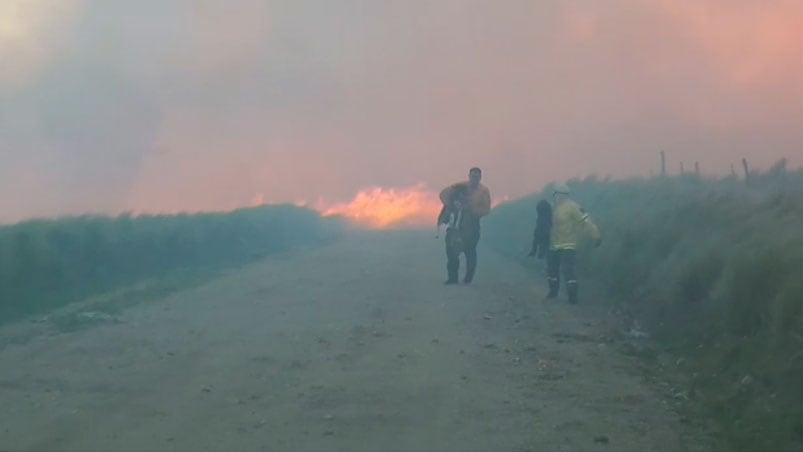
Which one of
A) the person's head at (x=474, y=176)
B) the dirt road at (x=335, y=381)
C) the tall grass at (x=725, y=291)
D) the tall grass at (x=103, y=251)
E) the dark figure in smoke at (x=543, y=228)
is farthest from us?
the person's head at (x=474, y=176)

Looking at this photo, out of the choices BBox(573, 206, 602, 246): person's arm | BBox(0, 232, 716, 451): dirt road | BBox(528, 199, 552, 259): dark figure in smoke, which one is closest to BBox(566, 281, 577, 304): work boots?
BBox(0, 232, 716, 451): dirt road

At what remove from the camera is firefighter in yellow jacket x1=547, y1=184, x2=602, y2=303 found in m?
20.1

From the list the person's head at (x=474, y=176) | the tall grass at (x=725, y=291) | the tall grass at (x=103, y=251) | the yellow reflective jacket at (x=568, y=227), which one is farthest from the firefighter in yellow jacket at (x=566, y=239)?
the tall grass at (x=103, y=251)

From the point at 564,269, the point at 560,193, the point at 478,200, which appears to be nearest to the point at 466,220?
the point at 478,200

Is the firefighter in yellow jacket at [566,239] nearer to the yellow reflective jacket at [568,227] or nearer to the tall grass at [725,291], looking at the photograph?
the yellow reflective jacket at [568,227]

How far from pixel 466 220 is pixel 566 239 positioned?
3253 millimetres

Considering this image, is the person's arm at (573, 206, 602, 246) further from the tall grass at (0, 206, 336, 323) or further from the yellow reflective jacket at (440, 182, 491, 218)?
the tall grass at (0, 206, 336, 323)

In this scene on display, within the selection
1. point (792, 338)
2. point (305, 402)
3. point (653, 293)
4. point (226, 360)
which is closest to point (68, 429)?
point (305, 402)

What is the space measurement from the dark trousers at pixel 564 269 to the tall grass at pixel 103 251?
8.82 meters

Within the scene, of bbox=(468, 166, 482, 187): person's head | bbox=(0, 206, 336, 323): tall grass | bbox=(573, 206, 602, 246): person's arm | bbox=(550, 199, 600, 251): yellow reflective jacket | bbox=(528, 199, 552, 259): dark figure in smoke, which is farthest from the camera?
bbox=(468, 166, 482, 187): person's head

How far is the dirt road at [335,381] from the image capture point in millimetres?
9852

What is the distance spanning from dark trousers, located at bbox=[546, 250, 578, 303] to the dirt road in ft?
1.36

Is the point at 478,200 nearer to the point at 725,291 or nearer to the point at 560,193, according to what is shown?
the point at 560,193

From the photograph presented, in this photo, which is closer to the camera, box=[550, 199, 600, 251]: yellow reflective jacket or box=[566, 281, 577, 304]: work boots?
box=[566, 281, 577, 304]: work boots
